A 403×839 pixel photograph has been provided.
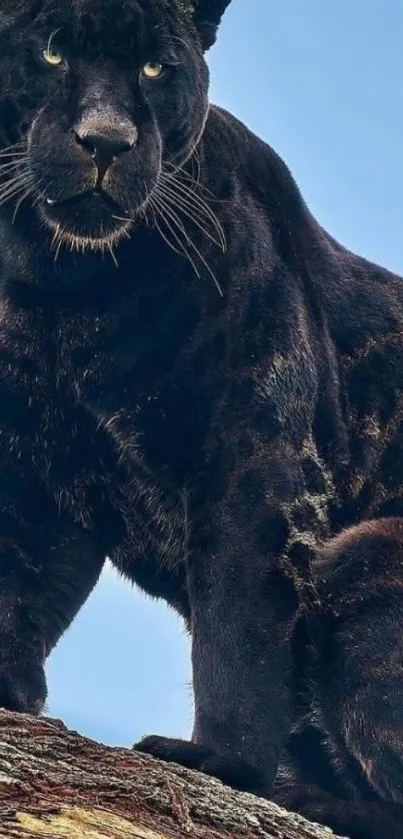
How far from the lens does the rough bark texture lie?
4562 mm

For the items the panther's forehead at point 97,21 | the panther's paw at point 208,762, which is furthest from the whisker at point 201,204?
the panther's paw at point 208,762

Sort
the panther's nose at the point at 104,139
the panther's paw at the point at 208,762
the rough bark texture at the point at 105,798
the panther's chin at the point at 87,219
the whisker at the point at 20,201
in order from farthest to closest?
the whisker at the point at 20,201
the panther's chin at the point at 87,219
the panther's nose at the point at 104,139
the panther's paw at the point at 208,762
the rough bark texture at the point at 105,798

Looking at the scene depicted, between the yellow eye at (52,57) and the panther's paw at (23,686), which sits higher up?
the yellow eye at (52,57)

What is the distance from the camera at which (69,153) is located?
5.98m

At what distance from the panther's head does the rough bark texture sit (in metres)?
2.22

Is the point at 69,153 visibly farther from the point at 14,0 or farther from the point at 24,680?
the point at 24,680

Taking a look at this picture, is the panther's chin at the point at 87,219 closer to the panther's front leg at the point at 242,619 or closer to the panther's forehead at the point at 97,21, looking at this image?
the panther's forehead at the point at 97,21

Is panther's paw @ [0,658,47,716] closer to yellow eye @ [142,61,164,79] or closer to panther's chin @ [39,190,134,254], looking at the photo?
panther's chin @ [39,190,134,254]

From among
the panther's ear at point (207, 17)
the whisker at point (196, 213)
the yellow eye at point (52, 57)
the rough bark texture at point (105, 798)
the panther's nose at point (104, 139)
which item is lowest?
the rough bark texture at point (105, 798)

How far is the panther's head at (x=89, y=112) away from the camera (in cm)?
602

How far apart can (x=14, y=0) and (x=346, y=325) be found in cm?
222

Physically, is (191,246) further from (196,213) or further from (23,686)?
(23,686)

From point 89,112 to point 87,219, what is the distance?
1.56ft

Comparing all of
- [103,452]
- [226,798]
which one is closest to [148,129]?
[103,452]
